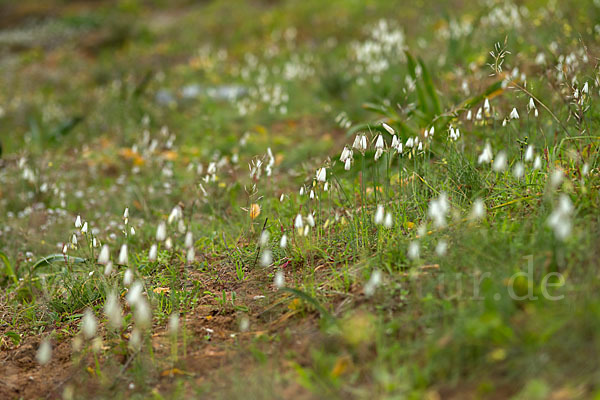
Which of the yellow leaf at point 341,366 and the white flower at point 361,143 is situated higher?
the white flower at point 361,143

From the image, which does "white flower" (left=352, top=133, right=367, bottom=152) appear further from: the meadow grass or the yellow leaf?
the yellow leaf

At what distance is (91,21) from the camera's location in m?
16.1

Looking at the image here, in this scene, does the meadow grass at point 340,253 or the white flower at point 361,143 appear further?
the white flower at point 361,143

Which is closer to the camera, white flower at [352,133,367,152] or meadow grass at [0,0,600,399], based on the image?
meadow grass at [0,0,600,399]

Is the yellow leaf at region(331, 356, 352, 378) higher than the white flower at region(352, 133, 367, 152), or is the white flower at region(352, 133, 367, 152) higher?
the white flower at region(352, 133, 367, 152)

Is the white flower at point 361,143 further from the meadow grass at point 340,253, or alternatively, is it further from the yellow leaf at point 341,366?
the yellow leaf at point 341,366

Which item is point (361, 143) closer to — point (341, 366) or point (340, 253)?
point (340, 253)

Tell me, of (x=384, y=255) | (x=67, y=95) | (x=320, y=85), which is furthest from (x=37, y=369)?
(x=67, y=95)

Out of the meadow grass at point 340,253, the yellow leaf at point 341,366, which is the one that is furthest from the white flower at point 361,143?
the yellow leaf at point 341,366

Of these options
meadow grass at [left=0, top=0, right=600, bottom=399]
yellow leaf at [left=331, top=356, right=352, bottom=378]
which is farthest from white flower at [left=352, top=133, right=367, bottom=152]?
yellow leaf at [left=331, top=356, right=352, bottom=378]

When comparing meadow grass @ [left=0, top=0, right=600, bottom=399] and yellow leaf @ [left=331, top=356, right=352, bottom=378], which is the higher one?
meadow grass @ [left=0, top=0, right=600, bottom=399]

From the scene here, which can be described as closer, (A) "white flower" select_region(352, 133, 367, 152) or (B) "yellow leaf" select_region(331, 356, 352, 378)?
(B) "yellow leaf" select_region(331, 356, 352, 378)

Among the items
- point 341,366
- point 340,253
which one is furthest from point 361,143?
point 341,366

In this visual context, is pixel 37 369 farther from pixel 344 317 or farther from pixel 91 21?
pixel 91 21
